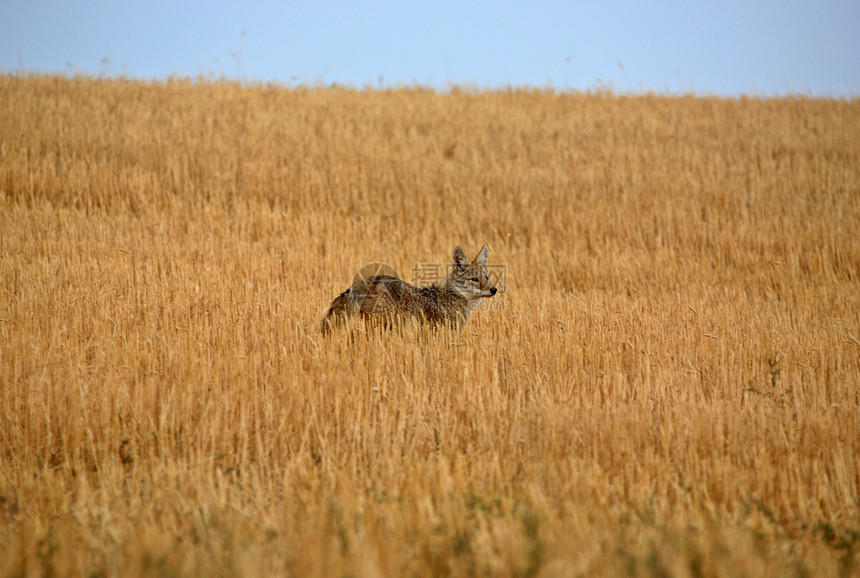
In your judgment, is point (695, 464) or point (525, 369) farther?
point (525, 369)

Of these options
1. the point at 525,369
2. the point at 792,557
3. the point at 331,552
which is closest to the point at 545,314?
the point at 525,369

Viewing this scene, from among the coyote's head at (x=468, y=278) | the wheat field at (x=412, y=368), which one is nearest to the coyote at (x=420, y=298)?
the coyote's head at (x=468, y=278)

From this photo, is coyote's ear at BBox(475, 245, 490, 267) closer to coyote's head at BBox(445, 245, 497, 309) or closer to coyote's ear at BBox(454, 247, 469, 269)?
coyote's head at BBox(445, 245, 497, 309)

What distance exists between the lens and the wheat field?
2795 mm

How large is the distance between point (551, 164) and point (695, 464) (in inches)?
472

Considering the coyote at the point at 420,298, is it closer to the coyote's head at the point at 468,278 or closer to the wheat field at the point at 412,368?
the coyote's head at the point at 468,278

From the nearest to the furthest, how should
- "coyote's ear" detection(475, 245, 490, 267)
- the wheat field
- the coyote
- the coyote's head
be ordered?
the wheat field, the coyote, the coyote's head, "coyote's ear" detection(475, 245, 490, 267)

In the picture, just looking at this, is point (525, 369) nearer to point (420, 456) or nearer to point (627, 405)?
point (627, 405)

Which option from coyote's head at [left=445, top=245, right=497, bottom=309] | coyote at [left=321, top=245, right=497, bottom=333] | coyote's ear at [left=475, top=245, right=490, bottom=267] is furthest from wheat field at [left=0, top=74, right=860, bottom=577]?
coyote's ear at [left=475, top=245, right=490, bottom=267]

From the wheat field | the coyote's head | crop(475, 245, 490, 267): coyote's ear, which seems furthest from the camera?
crop(475, 245, 490, 267): coyote's ear

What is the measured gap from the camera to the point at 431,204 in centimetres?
1233

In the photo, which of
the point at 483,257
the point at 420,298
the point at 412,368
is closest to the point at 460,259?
the point at 483,257

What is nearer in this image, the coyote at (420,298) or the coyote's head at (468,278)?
the coyote at (420,298)

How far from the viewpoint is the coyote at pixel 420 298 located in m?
6.13
